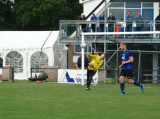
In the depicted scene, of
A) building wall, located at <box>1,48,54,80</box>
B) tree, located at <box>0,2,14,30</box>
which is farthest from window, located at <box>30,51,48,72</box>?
tree, located at <box>0,2,14,30</box>

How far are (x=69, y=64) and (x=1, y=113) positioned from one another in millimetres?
38390

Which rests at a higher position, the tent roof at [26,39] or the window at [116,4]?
the window at [116,4]

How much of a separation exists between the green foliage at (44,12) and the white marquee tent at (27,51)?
1071 inches

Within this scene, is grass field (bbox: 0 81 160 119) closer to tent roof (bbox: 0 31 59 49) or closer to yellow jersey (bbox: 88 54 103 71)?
yellow jersey (bbox: 88 54 103 71)

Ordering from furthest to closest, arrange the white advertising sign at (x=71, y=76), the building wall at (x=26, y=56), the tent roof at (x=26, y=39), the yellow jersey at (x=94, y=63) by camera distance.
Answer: the tent roof at (x=26, y=39) → the building wall at (x=26, y=56) → the white advertising sign at (x=71, y=76) → the yellow jersey at (x=94, y=63)

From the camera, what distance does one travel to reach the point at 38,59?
1964 inches

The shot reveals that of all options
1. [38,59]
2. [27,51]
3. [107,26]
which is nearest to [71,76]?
[107,26]

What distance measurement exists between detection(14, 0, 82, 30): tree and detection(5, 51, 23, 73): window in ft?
90.6

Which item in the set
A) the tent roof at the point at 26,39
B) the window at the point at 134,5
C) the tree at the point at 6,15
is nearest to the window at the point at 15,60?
the tent roof at the point at 26,39

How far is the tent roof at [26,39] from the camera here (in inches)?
1969

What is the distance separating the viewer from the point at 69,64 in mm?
55719

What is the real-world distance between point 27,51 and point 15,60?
1.36 metres

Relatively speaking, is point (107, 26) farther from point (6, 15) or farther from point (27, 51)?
point (6, 15)

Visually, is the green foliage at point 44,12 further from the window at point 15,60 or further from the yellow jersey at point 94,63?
the yellow jersey at point 94,63
